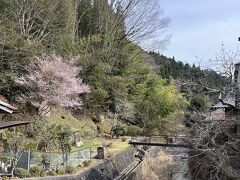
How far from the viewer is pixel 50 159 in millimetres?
19672

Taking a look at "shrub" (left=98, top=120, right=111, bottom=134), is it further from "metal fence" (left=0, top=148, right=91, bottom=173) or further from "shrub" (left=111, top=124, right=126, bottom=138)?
"metal fence" (left=0, top=148, right=91, bottom=173)

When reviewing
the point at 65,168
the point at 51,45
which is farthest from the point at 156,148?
the point at 65,168

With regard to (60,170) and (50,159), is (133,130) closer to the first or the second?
(50,159)

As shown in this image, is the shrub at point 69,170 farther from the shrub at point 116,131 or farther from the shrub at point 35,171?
the shrub at point 116,131

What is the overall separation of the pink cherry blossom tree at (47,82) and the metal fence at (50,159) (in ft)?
25.6

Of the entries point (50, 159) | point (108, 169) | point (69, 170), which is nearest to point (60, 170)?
point (69, 170)

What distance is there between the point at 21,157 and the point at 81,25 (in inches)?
1128

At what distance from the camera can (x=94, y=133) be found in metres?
36.2

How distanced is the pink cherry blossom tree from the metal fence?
781cm

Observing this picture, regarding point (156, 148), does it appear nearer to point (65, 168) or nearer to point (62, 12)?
point (62, 12)

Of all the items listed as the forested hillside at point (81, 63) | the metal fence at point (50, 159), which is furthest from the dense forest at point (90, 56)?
the metal fence at point (50, 159)

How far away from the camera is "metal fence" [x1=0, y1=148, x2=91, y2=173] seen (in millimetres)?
18672

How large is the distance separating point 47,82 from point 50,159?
1045 cm

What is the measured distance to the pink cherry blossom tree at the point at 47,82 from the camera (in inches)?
1139
